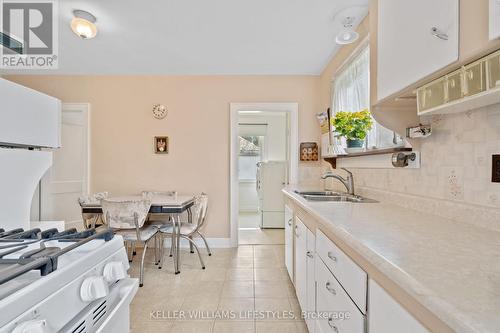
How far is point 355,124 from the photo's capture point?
2107 millimetres

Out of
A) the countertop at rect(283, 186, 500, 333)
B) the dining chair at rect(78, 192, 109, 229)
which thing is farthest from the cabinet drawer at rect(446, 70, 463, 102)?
the dining chair at rect(78, 192, 109, 229)

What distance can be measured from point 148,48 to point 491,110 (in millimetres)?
3035

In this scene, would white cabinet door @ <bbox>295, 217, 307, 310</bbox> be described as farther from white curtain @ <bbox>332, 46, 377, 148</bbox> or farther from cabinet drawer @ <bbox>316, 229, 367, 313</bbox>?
white curtain @ <bbox>332, 46, 377, 148</bbox>

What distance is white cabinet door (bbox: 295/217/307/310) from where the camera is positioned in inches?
67.7

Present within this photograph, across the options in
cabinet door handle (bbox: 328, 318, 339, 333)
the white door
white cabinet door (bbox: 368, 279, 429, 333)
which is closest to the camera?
white cabinet door (bbox: 368, 279, 429, 333)

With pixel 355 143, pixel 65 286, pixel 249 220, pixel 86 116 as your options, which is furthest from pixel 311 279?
pixel 249 220

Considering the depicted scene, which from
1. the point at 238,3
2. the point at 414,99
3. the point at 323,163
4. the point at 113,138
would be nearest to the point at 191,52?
the point at 238,3

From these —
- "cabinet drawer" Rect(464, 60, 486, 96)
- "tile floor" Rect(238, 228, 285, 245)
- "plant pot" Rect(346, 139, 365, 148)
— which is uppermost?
"cabinet drawer" Rect(464, 60, 486, 96)

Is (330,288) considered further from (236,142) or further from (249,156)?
(249,156)

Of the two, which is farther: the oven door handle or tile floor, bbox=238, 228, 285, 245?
tile floor, bbox=238, 228, 285, 245

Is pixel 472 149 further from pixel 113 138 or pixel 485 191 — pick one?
pixel 113 138

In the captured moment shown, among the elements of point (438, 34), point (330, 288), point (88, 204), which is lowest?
point (330, 288)

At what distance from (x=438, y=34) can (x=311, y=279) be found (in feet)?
4.44

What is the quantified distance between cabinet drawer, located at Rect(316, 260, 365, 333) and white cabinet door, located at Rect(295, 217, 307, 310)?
1.09ft
